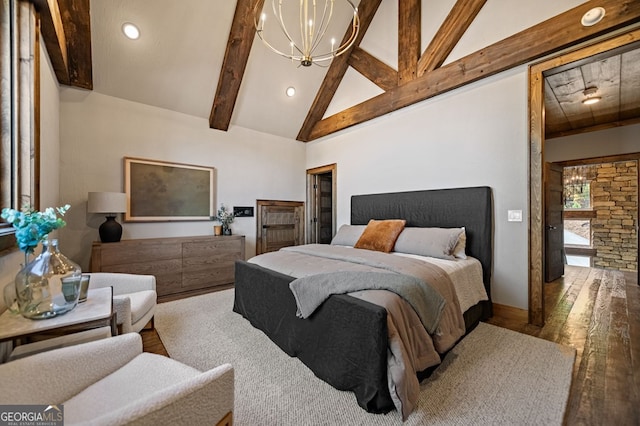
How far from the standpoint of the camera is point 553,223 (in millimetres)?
4266

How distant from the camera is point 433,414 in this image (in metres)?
1.43

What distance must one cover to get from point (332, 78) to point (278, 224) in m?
2.93

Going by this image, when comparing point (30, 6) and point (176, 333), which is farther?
point (176, 333)

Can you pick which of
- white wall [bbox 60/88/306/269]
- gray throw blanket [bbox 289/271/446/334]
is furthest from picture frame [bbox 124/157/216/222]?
gray throw blanket [bbox 289/271/446/334]

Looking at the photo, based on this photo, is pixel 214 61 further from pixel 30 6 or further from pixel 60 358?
pixel 60 358

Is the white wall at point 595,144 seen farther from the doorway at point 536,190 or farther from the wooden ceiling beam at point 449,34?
the wooden ceiling beam at point 449,34

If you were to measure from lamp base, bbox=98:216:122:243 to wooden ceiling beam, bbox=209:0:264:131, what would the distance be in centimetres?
207

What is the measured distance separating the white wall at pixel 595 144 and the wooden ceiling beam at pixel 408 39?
371 cm

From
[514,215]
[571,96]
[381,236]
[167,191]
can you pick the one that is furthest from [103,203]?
[571,96]

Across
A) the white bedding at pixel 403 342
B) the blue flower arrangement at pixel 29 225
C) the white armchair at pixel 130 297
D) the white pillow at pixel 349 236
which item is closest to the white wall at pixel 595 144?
the white pillow at pixel 349 236

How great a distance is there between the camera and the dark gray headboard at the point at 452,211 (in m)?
2.88

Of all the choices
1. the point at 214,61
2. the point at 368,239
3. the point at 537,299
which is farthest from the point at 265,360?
the point at 214,61

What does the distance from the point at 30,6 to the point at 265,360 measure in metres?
3.24

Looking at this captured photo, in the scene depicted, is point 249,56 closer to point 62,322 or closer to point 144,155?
point 144,155
